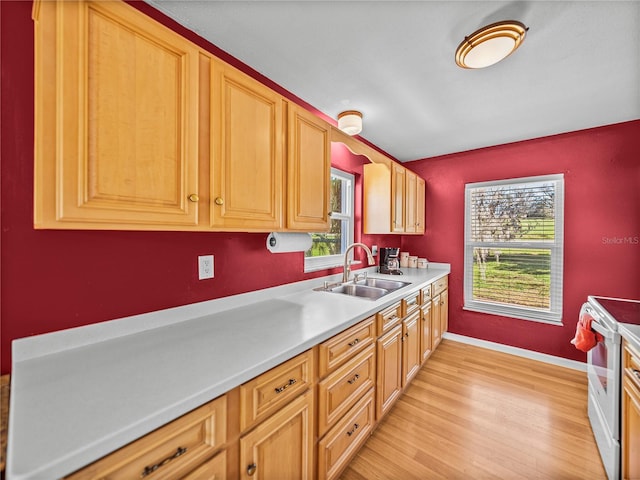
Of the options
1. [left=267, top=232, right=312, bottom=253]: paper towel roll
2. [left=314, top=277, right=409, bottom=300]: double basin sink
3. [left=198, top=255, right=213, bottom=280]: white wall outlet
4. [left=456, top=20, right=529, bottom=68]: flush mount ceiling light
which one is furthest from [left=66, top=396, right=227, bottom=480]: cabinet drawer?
[left=456, top=20, right=529, bottom=68]: flush mount ceiling light

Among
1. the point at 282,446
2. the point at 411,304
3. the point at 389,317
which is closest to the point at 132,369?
the point at 282,446

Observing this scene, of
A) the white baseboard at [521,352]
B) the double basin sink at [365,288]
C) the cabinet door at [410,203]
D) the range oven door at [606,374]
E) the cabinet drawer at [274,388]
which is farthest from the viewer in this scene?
the cabinet door at [410,203]

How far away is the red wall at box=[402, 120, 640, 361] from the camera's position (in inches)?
92.5

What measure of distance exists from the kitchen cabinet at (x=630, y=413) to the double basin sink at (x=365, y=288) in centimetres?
123

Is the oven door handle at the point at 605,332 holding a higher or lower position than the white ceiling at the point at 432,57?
lower

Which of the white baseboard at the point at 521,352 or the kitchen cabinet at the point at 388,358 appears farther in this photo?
the white baseboard at the point at 521,352

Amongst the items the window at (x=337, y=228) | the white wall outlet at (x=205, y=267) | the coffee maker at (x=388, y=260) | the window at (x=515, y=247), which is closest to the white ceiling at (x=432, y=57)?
the window at (x=337, y=228)

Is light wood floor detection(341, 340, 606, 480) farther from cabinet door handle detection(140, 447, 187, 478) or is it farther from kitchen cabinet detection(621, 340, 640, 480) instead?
cabinet door handle detection(140, 447, 187, 478)

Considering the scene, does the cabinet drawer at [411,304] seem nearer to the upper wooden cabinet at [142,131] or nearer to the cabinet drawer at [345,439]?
the cabinet drawer at [345,439]

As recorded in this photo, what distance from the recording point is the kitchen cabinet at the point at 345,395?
1.23 metres

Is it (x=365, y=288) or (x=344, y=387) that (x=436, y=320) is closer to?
(x=365, y=288)

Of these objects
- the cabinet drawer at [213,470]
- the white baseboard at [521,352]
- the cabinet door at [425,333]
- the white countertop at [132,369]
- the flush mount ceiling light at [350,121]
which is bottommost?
the white baseboard at [521,352]

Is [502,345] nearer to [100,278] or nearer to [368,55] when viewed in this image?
[368,55]

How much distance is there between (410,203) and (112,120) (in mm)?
2771
